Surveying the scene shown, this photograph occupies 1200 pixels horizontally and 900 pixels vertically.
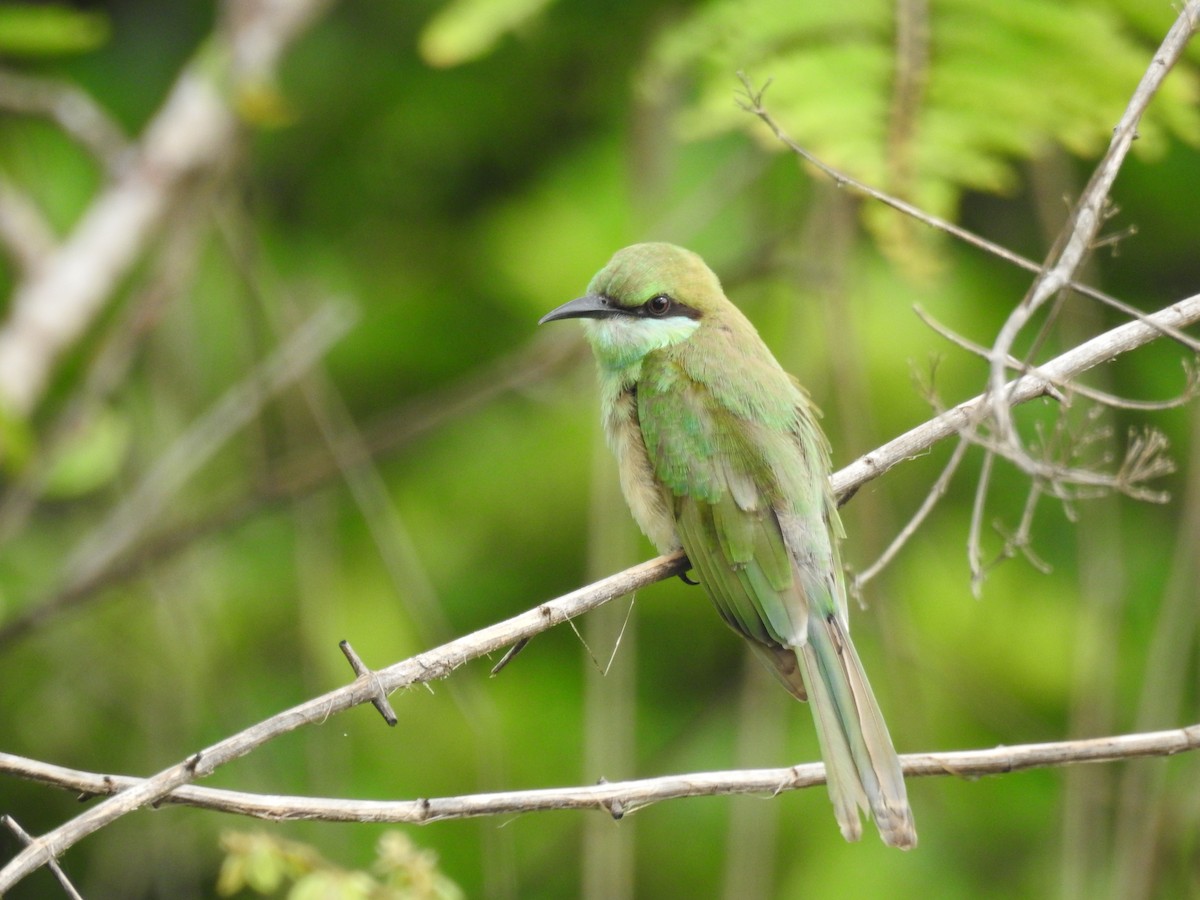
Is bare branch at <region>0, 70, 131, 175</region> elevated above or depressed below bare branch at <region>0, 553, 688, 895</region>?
above

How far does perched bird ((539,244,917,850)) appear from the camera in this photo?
2.69 meters

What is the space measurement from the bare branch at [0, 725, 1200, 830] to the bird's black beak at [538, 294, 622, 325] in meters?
1.41

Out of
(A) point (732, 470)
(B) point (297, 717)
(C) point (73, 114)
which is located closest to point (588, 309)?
(A) point (732, 470)

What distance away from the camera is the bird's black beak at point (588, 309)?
3.21 m

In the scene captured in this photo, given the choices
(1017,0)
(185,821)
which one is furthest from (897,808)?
(185,821)

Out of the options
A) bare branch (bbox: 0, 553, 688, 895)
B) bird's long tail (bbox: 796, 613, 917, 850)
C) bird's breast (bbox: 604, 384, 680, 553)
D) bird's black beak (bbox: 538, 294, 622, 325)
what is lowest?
bird's long tail (bbox: 796, 613, 917, 850)

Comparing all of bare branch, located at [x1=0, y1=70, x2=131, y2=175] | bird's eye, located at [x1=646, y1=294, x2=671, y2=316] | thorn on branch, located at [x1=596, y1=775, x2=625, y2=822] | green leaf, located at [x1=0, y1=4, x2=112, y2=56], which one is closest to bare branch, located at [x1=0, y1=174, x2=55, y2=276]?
bare branch, located at [x1=0, y1=70, x2=131, y2=175]

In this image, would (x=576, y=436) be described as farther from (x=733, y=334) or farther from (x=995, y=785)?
(x=995, y=785)

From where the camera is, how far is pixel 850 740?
7.87ft

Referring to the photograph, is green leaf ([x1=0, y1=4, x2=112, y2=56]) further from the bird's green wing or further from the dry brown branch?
the bird's green wing

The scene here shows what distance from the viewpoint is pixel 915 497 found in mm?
4277

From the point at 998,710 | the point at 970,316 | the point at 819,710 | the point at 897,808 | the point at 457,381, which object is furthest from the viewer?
the point at 457,381

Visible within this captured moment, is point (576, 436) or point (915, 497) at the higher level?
point (576, 436)

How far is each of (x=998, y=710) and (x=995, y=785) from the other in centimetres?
47
